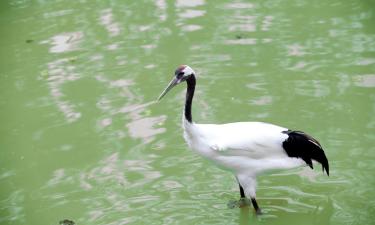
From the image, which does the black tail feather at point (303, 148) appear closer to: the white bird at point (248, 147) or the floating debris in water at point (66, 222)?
the white bird at point (248, 147)

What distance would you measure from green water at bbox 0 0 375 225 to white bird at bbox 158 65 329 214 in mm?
443

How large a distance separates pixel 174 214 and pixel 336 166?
1.73m

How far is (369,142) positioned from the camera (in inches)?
274

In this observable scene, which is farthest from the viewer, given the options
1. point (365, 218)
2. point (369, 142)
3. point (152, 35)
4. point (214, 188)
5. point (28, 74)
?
point (152, 35)

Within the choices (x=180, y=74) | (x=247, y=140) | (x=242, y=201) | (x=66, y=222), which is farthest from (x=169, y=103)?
(x=66, y=222)

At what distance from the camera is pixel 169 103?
816 cm

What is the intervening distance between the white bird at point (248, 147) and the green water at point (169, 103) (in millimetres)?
443

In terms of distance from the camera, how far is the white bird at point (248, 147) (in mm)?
5902

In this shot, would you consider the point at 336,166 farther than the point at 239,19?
No

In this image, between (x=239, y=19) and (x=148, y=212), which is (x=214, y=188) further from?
(x=239, y=19)

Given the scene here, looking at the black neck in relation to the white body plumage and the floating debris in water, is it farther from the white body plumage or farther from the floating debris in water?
the floating debris in water

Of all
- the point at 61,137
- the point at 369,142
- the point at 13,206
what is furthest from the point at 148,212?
the point at 369,142

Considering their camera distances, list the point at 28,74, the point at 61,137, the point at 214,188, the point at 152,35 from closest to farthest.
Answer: the point at 214,188 < the point at 61,137 < the point at 28,74 < the point at 152,35

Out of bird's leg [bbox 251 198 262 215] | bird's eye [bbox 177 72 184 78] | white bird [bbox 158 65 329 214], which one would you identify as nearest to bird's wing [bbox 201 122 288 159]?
white bird [bbox 158 65 329 214]
